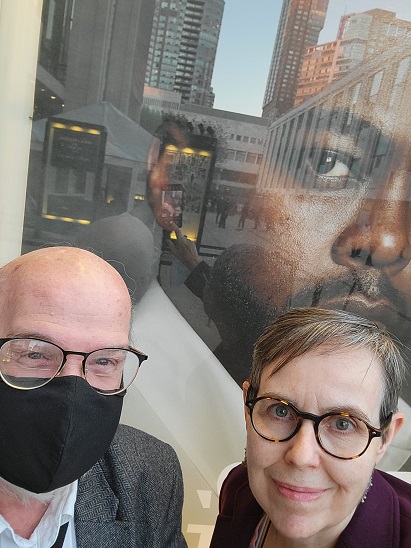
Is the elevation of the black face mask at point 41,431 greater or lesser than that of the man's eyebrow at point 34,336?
lesser

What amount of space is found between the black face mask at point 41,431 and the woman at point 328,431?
0.37 meters

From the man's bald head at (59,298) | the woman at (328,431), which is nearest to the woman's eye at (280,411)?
the woman at (328,431)

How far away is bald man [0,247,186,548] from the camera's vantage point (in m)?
0.94

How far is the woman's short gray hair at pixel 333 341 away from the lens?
3.03 ft

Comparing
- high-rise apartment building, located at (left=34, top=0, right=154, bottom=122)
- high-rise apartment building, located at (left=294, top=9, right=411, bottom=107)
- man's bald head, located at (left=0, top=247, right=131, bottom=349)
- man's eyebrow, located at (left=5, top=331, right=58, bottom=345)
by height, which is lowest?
man's eyebrow, located at (left=5, top=331, right=58, bottom=345)

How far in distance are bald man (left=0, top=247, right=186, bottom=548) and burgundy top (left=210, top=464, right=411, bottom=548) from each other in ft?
0.73

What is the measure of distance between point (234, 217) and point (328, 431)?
1.30m

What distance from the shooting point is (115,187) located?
6.64ft

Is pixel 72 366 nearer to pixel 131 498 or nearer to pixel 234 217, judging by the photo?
pixel 131 498

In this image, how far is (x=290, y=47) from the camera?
197 cm

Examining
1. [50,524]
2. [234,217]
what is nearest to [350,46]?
[234,217]

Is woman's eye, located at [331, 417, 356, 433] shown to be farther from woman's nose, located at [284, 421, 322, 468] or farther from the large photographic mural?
the large photographic mural

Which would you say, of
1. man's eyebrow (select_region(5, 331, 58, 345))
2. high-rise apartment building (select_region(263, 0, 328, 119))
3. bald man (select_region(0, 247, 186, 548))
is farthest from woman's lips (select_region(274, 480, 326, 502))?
high-rise apartment building (select_region(263, 0, 328, 119))

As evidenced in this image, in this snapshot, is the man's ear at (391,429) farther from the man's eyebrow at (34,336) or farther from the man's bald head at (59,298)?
the man's eyebrow at (34,336)
